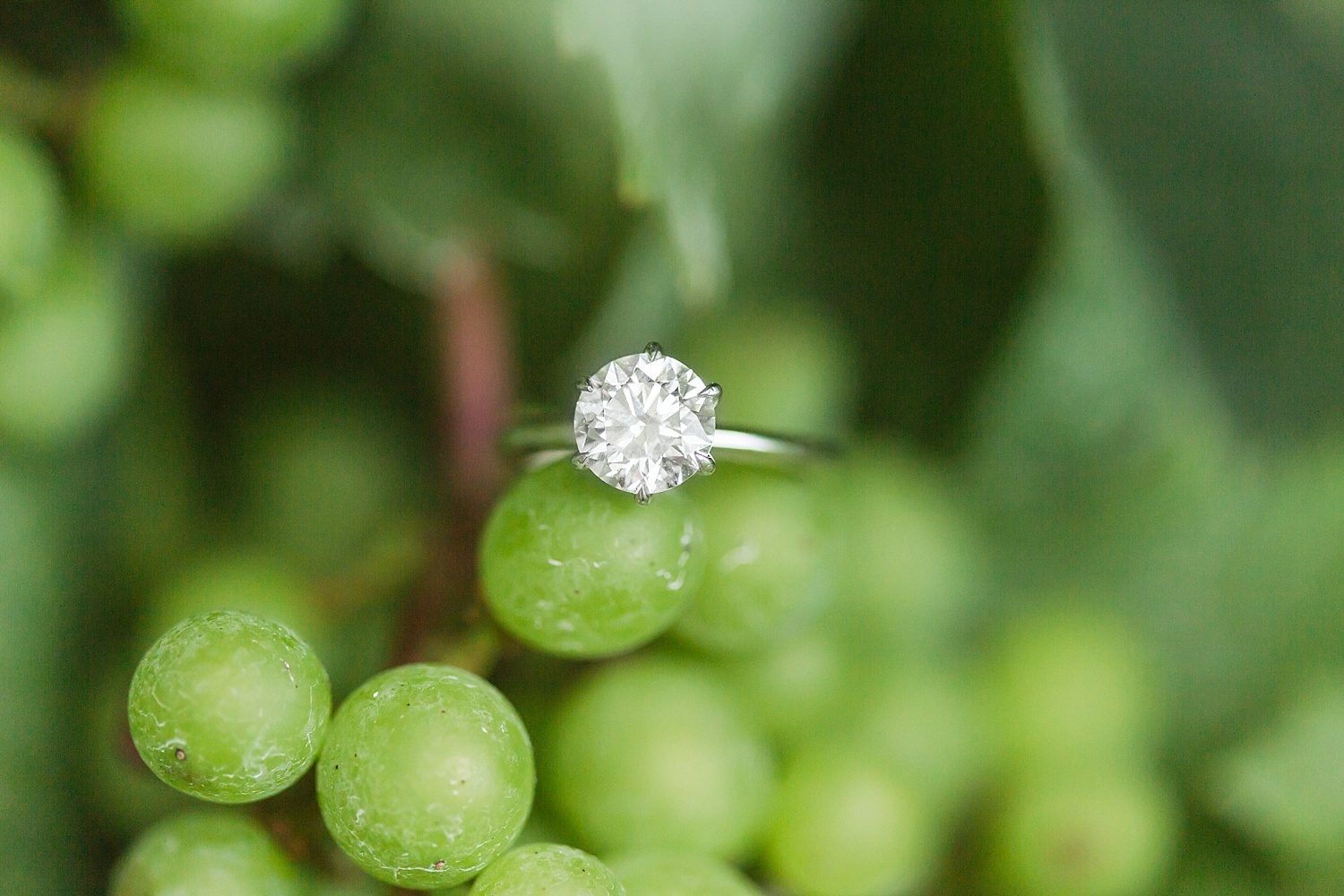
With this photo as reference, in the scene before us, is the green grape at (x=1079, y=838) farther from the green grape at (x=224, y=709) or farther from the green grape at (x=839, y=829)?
the green grape at (x=224, y=709)

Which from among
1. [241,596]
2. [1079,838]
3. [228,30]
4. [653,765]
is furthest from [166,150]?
[1079,838]

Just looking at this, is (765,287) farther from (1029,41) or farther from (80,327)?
(80,327)

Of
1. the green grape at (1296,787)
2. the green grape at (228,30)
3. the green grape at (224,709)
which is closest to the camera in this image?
the green grape at (224,709)

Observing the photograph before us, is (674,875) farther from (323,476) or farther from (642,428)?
(323,476)

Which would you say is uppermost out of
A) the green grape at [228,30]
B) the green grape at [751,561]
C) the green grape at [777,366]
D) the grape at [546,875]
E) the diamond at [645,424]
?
the green grape at [228,30]

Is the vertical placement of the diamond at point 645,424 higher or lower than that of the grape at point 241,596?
higher

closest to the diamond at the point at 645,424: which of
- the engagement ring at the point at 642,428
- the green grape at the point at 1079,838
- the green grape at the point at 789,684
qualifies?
the engagement ring at the point at 642,428

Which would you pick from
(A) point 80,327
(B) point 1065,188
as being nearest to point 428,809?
(A) point 80,327
